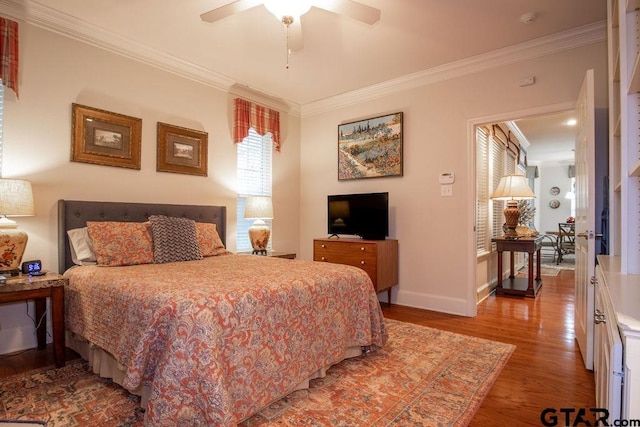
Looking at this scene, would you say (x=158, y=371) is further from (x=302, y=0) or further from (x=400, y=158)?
(x=400, y=158)

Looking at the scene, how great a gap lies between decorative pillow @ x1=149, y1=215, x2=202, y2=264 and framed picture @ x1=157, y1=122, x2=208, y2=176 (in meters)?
0.78

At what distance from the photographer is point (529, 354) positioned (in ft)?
8.81

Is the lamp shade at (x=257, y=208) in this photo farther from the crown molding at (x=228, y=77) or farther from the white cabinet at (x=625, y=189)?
the white cabinet at (x=625, y=189)

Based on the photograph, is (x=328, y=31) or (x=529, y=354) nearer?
(x=529, y=354)

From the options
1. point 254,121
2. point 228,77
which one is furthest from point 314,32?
point 254,121

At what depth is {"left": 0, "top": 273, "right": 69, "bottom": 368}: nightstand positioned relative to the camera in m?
2.19

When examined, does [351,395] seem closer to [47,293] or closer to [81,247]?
[47,293]

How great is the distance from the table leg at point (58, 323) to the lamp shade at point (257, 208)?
77.7 inches

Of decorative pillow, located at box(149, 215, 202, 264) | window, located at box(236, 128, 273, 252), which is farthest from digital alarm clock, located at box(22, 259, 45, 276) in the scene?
window, located at box(236, 128, 273, 252)

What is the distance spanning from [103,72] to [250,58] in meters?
1.41

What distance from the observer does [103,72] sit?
317 centimetres

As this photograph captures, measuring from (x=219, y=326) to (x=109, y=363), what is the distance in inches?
43.9

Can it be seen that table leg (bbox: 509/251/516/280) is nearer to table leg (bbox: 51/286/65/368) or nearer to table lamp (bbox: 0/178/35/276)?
table leg (bbox: 51/286/65/368)

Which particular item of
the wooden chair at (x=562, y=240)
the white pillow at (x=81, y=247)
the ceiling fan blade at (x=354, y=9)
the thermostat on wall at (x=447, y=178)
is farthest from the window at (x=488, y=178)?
the white pillow at (x=81, y=247)
